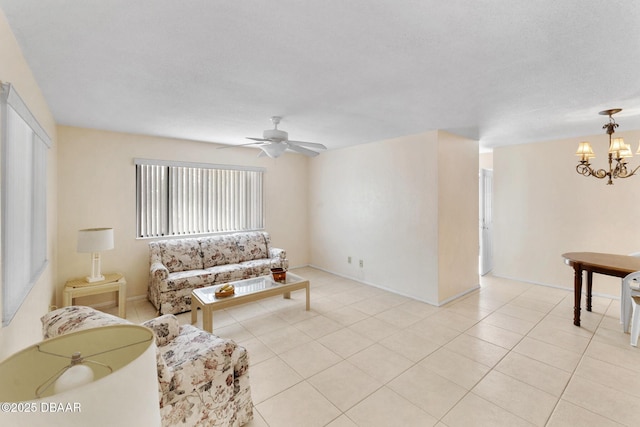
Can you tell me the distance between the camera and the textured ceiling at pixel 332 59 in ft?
4.75

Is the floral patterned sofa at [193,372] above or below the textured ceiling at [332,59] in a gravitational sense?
below

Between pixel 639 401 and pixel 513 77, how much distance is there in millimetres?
2578

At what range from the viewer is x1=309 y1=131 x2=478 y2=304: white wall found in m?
3.97

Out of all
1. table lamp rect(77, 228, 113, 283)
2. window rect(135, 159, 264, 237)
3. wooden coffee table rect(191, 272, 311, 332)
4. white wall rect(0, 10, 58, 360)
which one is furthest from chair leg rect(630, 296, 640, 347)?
table lamp rect(77, 228, 113, 283)

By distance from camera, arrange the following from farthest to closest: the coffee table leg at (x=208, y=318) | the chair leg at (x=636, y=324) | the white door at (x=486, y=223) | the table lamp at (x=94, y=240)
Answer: the white door at (x=486, y=223) → the table lamp at (x=94, y=240) → the coffee table leg at (x=208, y=318) → the chair leg at (x=636, y=324)

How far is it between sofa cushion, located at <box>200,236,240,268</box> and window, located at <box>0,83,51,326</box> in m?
1.87

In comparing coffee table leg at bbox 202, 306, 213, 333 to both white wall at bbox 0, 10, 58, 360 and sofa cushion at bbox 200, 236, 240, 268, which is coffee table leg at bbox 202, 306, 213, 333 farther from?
sofa cushion at bbox 200, 236, 240, 268

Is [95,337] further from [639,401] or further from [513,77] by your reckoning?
[639,401]

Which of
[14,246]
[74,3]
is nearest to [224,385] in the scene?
[14,246]

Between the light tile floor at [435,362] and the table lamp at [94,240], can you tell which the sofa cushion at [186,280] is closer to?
the light tile floor at [435,362]

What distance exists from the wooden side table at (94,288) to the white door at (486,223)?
5.93 meters

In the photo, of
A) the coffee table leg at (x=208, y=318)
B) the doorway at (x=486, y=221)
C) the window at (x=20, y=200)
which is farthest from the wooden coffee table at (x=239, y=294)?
the doorway at (x=486, y=221)

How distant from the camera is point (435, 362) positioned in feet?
8.45

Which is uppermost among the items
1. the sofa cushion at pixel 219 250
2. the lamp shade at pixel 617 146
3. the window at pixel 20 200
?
the lamp shade at pixel 617 146
